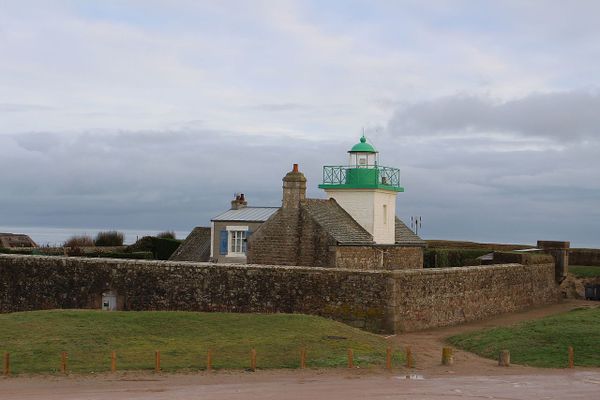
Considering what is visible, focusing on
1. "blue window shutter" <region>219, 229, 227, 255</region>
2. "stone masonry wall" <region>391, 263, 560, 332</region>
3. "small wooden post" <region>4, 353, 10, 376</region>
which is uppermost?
"blue window shutter" <region>219, 229, 227, 255</region>

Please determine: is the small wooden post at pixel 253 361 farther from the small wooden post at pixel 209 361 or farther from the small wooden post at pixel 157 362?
the small wooden post at pixel 157 362

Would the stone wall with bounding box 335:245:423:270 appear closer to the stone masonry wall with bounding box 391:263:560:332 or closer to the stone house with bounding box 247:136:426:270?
the stone house with bounding box 247:136:426:270

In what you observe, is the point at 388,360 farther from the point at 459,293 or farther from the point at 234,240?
the point at 234,240

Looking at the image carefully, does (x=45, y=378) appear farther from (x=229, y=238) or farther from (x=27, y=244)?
(x=27, y=244)

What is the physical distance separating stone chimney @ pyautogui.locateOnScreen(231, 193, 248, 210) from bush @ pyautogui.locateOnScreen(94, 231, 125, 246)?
20.0 meters

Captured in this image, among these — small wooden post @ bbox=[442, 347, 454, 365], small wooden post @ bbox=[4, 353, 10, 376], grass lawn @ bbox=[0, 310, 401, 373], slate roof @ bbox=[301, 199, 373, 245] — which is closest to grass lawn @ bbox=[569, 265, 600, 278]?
slate roof @ bbox=[301, 199, 373, 245]

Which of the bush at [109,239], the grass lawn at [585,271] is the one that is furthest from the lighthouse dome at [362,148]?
the bush at [109,239]

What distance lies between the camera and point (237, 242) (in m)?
41.5

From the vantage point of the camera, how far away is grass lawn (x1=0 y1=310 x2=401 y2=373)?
74.7 ft

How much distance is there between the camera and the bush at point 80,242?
5911 centimetres

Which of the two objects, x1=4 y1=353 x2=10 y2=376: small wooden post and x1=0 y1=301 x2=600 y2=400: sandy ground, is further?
x1=4 y1=353 x2=10 y2=376: small wooden post

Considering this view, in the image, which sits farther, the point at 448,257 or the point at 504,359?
the point at 448,257

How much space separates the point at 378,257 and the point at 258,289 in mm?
8528

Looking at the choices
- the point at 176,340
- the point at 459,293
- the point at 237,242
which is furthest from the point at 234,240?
the point at 176,340
